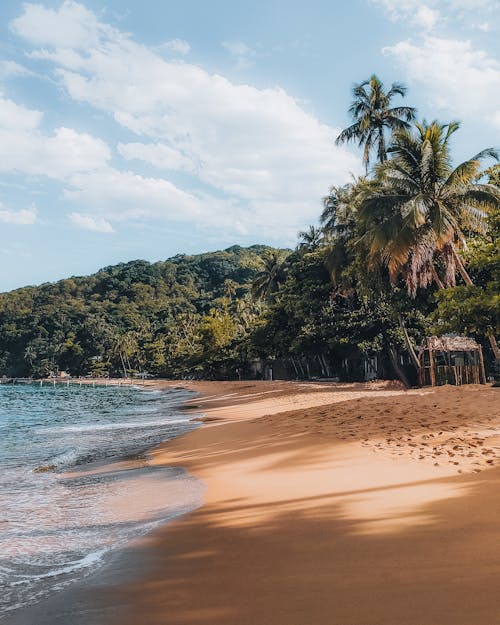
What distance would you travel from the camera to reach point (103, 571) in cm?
394

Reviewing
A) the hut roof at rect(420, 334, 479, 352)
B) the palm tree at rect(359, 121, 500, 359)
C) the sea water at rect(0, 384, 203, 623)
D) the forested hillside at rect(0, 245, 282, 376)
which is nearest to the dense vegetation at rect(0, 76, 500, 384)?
the palm tree at rect(359, 121, 500, 359)

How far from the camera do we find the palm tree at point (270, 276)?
5059cm

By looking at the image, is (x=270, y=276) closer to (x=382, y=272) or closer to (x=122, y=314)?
(x=382, y=272)

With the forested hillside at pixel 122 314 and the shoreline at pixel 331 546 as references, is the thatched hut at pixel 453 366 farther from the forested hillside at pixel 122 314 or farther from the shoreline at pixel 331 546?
the forested hillside at pixel 122 314

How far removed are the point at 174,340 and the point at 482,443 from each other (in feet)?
281

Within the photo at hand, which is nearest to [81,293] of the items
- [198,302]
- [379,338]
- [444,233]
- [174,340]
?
[198,302]

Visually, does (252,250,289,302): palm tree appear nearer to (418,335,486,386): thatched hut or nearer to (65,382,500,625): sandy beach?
(418,335,486,386): thatched hut

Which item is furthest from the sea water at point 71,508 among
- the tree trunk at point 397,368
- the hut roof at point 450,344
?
the tree trunk at point 397,368

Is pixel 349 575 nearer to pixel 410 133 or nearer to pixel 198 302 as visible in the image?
pixel 410 133

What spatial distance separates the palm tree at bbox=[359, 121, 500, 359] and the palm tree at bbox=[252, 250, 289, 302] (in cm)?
2771

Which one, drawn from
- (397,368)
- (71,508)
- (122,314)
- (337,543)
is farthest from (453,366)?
(122,314)

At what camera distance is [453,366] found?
71.1 feet

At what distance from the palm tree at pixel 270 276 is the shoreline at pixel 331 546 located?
42953 millimetres

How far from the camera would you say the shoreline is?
9.62 feet
